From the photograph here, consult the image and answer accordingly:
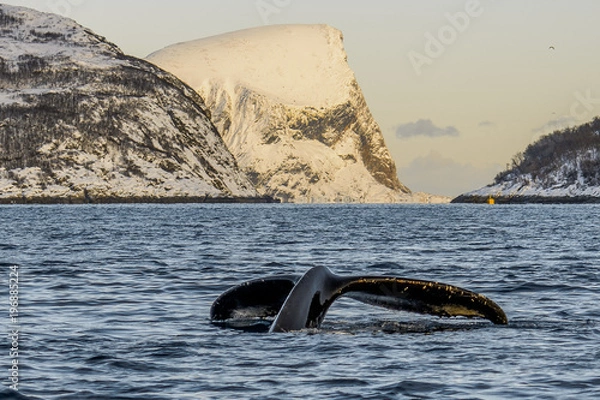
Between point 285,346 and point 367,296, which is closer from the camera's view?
point 367,296

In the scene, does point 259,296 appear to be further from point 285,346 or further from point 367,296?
point 367,296

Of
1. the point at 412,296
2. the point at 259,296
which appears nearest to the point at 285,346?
the point at 259,296

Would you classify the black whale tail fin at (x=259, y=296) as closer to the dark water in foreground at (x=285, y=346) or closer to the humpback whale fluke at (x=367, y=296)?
the humpback whale fluke at (x=367, y=296)

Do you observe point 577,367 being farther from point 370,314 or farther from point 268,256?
point 268,256

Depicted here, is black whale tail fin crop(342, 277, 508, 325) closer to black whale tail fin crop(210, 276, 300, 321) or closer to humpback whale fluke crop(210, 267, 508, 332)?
humpback whale fluke crop(210, 267, 508, 332)

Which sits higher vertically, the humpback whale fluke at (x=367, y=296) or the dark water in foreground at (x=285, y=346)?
the humpback whale fluke at (x=367, y=296)

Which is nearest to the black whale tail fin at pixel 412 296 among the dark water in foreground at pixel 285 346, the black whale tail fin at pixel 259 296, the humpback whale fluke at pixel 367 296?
the humpback whale fluke at pixel 367 296

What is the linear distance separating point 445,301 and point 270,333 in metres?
2.50

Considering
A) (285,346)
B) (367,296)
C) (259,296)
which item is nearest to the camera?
(367,296)

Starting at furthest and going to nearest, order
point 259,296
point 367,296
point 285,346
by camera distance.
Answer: point 259,296
point 285,346
point 367,296

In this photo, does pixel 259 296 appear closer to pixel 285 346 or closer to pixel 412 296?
pixel 285 346

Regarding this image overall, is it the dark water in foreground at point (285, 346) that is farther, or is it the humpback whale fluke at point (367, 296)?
the humpback whale fluke at point (367, 296)

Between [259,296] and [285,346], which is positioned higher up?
[259,296]

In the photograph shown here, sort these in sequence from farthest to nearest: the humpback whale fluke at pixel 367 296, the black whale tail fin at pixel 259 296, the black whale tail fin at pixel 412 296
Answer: the black whale tail fin at pixel 259 296 < the black whale tail fin at pixel 412 296 < the humpback whale fluke at pixel 367 296
